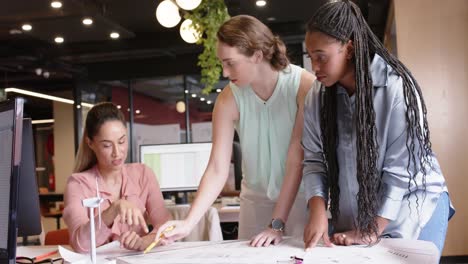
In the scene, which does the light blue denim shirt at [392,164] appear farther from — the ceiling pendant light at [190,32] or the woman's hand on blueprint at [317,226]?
the ceiling pendant light at [190,32]

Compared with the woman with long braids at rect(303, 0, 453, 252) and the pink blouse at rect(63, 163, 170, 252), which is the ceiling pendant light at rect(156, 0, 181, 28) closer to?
the pink blouse at rect(63, 163, 170, 252)

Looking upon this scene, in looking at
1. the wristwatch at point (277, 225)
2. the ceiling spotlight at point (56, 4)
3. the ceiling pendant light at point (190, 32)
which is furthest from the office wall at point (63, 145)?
the wristwatch at point (277, 225)

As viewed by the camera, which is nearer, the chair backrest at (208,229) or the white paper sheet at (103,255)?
the white paper sheet at (103,255)

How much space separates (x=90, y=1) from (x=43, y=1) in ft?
1.66

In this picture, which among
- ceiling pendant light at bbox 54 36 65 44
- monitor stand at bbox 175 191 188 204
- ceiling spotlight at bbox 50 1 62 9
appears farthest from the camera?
ceiling pendant light at bbox 54 36 65 44

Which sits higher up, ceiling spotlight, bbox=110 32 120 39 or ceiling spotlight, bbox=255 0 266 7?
ceiling spotlight, bbox=255 0 266 7

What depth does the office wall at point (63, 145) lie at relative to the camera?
36.0 feet

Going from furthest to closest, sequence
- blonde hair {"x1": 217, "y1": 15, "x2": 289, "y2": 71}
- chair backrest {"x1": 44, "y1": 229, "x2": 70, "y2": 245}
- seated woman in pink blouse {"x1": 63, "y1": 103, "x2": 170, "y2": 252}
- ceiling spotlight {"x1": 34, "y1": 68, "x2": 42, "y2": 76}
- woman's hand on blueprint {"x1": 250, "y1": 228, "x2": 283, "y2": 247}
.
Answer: ceiling spotlight {"x1": 34, "y1": 68, "x2": 42, "y2": 76}, chair backrest {"x1": 44, "y1": 229, "x2": 70, "y2": 245}, seated woman in pink blouse {"x1": 63, "y1": 103, "x2": 170, "y2": 252}, blonde hair {"x1": 217, "y1": 15, "x2": 289, "y2": 71}, woman's hand on blueprint {"x1": 250, "y1": 228, "x2": 283, "y2": 247}

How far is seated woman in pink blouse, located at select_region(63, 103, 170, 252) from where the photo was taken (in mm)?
1924

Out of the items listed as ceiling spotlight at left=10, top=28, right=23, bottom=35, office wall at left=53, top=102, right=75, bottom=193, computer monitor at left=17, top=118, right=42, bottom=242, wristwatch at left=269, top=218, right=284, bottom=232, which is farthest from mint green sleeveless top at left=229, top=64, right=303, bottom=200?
office wall at left=53, top=102, right=75, bottom=193

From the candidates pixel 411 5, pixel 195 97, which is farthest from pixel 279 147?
pixel 195 97

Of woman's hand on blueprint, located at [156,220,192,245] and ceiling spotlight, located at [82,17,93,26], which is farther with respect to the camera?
ceiling spotlight, located at [82,17,93,26]

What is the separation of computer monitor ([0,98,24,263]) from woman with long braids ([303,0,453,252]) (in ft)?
2.20

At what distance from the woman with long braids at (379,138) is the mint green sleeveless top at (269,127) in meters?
0.42
